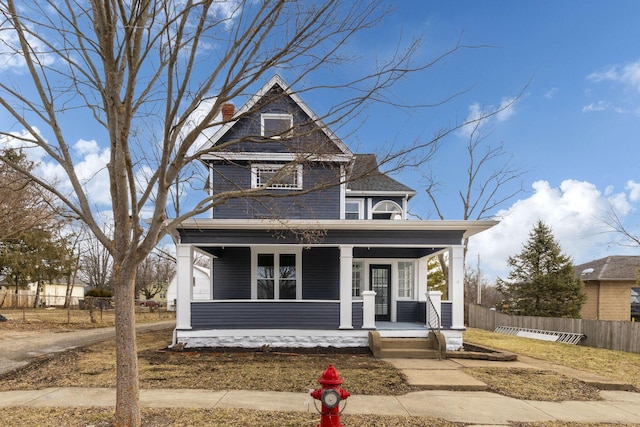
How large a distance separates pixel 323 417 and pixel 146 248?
2.73 meters

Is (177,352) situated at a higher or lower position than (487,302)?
higher

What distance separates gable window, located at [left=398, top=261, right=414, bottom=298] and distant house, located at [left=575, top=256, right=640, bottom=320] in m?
17.7

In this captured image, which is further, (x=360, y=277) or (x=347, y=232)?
(x=360, y=277)

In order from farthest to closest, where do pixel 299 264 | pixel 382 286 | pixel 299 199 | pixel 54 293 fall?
pixel 54 293 → pixel 382 286 → pixel 299 264 → pixel 299 199

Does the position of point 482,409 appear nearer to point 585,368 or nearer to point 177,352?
point 585,368

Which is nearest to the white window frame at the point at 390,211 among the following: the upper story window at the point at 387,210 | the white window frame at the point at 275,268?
the upper story window at the point at 387,210

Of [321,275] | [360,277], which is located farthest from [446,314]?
[321,275]

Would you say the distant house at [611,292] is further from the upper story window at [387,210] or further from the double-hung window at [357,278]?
→ the double-hung window at [357,278]

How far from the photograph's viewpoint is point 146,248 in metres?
4.83

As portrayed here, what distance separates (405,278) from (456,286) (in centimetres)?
289

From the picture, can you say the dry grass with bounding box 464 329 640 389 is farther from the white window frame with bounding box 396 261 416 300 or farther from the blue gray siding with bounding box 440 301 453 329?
the white window frame with bounding box 396 261 416 300

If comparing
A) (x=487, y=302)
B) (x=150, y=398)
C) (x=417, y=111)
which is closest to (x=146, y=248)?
(x=150, y=398)

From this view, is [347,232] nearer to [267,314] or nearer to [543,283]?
[267,314]

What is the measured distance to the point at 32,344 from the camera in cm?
1247
